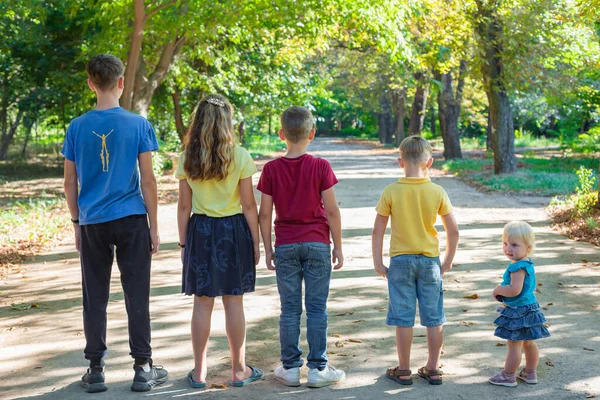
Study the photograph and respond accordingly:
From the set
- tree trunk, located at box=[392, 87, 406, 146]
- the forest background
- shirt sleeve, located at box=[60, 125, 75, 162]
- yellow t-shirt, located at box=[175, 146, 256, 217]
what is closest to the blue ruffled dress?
yellow t-shirt, located at box=[175, 146, 256, 217]

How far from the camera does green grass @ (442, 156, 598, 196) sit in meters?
18.2

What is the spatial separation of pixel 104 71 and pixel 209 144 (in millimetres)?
797

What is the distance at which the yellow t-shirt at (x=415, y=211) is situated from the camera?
4809mm

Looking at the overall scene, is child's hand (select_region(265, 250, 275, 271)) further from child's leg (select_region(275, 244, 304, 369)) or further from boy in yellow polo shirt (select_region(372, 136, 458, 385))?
boy in yellow polo shirt (select_region(372, 136, 458, 385))

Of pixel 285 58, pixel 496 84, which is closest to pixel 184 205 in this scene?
pixel 496 84

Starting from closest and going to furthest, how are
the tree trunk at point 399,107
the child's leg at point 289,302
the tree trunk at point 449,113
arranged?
the child's leg at point 289,302 → the tree trunk at point 449,113 → the tree trunk at point 399,107

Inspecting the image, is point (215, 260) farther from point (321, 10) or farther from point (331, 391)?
point (321, 10)

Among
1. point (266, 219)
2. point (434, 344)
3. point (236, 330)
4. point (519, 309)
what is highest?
point (266, 219)

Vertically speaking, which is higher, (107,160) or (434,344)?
(107,160)

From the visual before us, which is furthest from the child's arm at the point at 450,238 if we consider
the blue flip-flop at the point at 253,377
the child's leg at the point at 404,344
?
the blue flip-flop at the point at 253,377

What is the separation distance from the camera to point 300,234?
4832 millimetres

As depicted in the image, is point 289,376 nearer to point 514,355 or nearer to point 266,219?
point 266,219

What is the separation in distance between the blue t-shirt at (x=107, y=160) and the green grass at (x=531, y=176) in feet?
46.6

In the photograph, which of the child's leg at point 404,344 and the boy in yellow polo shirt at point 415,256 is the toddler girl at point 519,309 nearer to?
the boy in yellow polo shirt at point 415,256
